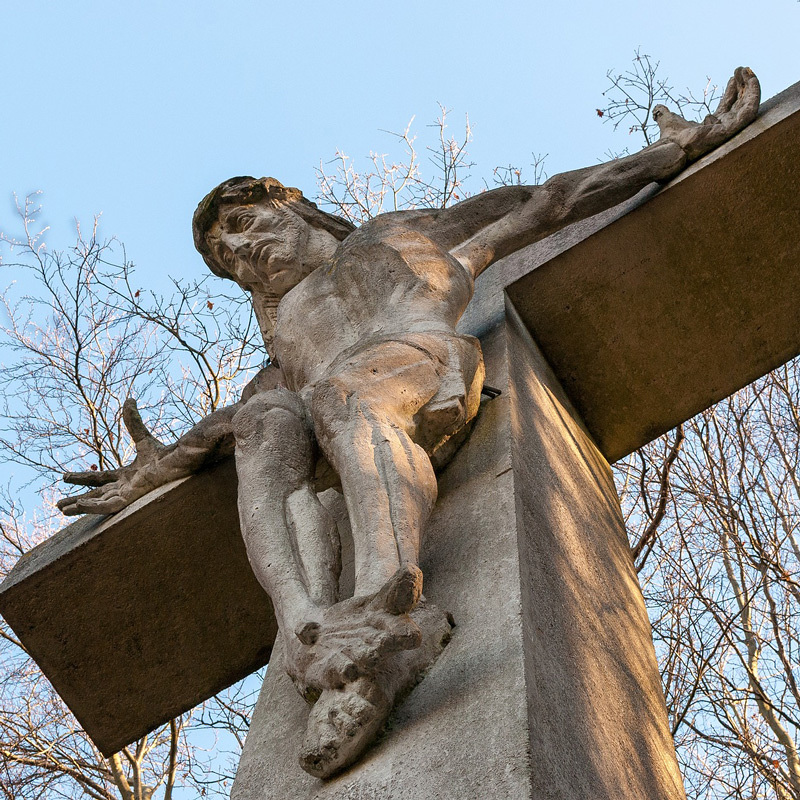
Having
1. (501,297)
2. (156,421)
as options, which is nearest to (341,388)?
(501,297)

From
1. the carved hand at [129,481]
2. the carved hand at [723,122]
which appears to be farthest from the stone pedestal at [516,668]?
the carved hand at [723,122]

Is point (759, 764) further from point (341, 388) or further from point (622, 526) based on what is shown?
point (341, 388)

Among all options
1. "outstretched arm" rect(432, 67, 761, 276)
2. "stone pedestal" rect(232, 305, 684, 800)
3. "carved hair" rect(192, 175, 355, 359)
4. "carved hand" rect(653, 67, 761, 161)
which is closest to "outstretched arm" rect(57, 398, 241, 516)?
"carved hair" rect(192, 175, 355, 359)

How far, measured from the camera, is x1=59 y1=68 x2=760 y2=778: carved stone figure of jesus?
8.87 feet

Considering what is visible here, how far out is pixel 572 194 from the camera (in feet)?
17.0

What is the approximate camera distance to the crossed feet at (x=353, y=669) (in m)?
2.61

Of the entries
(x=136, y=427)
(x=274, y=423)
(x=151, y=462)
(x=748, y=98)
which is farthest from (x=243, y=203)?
(x=748, y=98)

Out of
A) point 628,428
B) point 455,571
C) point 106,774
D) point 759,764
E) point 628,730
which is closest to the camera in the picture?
point 628,730

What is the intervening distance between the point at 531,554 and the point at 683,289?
2.58m

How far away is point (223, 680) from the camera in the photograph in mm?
5160

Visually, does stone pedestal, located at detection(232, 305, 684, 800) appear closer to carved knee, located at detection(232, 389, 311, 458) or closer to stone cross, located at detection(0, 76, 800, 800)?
stone cross, located at detection(0, 76, 800, 800)

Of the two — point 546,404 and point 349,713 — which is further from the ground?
point 546,404

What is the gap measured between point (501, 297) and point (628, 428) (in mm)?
1062

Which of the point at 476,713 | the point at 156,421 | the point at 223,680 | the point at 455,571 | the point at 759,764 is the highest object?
the point at 156,421
